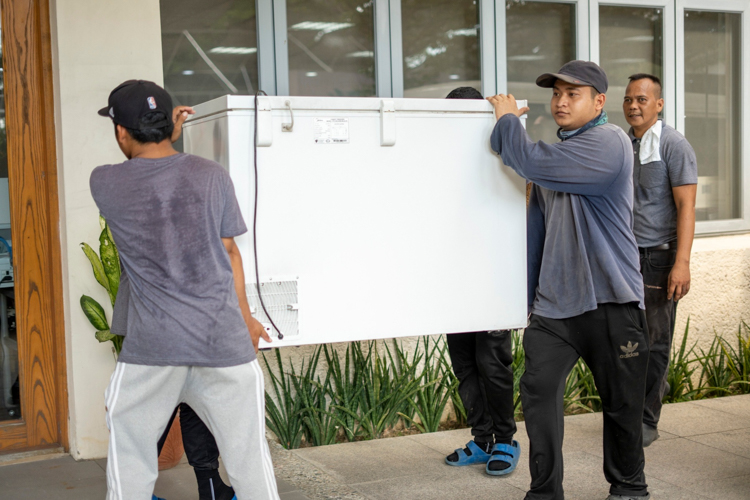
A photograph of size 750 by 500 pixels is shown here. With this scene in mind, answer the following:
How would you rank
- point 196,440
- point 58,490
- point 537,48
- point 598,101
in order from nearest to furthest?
1. point 196,440
2. point 598,101
3. point 58,490
4. point 537,48

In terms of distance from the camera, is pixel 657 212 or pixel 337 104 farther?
pixel 657 212

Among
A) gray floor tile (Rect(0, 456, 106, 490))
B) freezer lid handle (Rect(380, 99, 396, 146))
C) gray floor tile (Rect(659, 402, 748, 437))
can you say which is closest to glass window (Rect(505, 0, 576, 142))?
gray floor tile (Rect(659, 402, 748, 437))

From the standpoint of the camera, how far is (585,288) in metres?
3.08

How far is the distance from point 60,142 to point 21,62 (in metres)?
0.50

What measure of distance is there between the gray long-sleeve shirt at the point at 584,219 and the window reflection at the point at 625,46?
2.82 meters

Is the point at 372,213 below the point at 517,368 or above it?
above

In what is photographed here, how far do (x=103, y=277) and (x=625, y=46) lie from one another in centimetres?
395

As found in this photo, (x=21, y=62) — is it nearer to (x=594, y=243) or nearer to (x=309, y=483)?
(x=309, y=483)

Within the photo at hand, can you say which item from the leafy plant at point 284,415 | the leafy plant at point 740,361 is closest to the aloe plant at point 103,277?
the leafy plant at point 284,415

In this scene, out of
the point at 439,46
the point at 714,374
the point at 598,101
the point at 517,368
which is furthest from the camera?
the point at 714,374

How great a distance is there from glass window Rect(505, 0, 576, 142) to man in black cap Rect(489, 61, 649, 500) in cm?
234

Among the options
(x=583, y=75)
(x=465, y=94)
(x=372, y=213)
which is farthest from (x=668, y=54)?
(x=372, y=213)

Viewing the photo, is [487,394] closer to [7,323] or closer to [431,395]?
[431,395]

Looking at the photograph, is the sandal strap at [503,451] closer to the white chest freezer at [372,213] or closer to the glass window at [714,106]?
the white chest freezer at [372,213]
